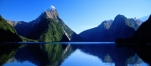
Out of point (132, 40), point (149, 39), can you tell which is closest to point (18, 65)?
point (149, 39)

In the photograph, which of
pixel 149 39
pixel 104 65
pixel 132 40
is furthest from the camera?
pixel 132 40

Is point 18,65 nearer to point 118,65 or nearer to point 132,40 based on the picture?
point 118,65

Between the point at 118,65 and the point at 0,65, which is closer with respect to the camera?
the point at 0,65

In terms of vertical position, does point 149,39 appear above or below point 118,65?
above

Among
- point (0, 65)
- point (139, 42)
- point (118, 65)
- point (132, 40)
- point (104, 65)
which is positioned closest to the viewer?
point (0, 65)

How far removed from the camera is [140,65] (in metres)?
37.8

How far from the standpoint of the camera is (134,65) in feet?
124

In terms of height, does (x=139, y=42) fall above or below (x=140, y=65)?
above

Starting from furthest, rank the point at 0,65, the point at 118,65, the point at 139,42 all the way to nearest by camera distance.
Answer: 1. the point at 139,42
2. the point at 118,65
3. the point at 0,65

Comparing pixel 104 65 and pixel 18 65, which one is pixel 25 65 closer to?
pixel 18 65

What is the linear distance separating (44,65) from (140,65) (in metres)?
21.6

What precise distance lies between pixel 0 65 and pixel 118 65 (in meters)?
24.8

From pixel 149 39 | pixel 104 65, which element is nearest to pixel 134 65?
pixel 104 65

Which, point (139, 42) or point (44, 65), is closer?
point (44, 65)
